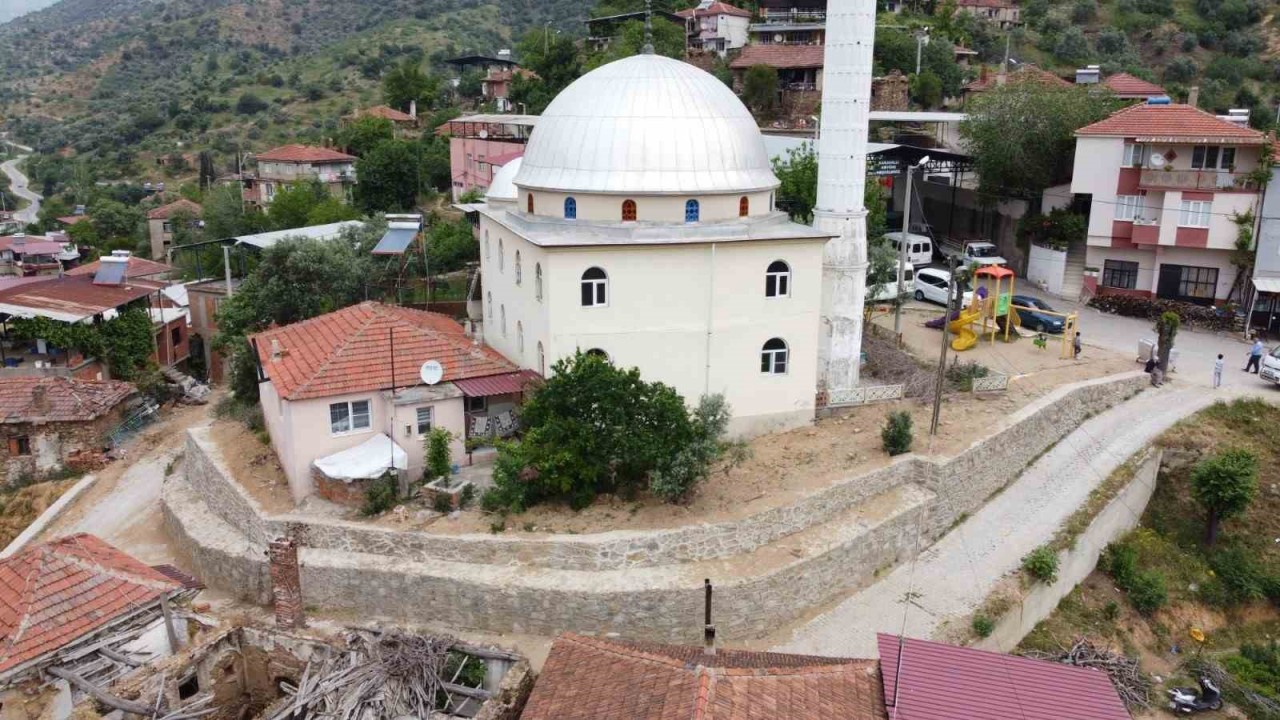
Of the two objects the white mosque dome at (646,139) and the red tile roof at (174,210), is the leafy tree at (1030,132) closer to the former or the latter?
the white mosque dome at (646,139)

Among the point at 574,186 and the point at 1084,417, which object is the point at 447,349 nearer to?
the point at 574,186

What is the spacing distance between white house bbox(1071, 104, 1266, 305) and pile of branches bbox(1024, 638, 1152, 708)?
62.8 ft

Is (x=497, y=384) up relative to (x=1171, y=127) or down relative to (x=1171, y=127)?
down

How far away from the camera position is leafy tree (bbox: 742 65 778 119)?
54.5m

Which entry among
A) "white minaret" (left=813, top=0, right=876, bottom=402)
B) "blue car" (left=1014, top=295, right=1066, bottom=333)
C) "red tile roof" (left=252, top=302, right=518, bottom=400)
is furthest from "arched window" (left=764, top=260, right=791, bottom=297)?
"blue car" (left=1014, top=295, right=1066, bottom=333)

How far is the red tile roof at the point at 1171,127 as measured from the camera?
32.2 m

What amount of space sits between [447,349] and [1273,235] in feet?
89.7

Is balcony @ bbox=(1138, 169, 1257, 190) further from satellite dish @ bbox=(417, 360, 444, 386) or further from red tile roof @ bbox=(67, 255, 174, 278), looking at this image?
red tile roof @ bbox=(67, 255, 174, 278)

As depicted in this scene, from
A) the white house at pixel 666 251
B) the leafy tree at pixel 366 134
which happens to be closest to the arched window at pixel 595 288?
the white house at pixel 666 251

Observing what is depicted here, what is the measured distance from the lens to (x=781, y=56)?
57.4m

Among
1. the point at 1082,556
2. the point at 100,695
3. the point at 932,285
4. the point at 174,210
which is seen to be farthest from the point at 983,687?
the point at 174,210

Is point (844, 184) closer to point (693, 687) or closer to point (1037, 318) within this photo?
point (1037, 318)

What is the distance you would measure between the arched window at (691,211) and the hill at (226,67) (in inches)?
2506

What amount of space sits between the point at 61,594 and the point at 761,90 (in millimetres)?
46822
